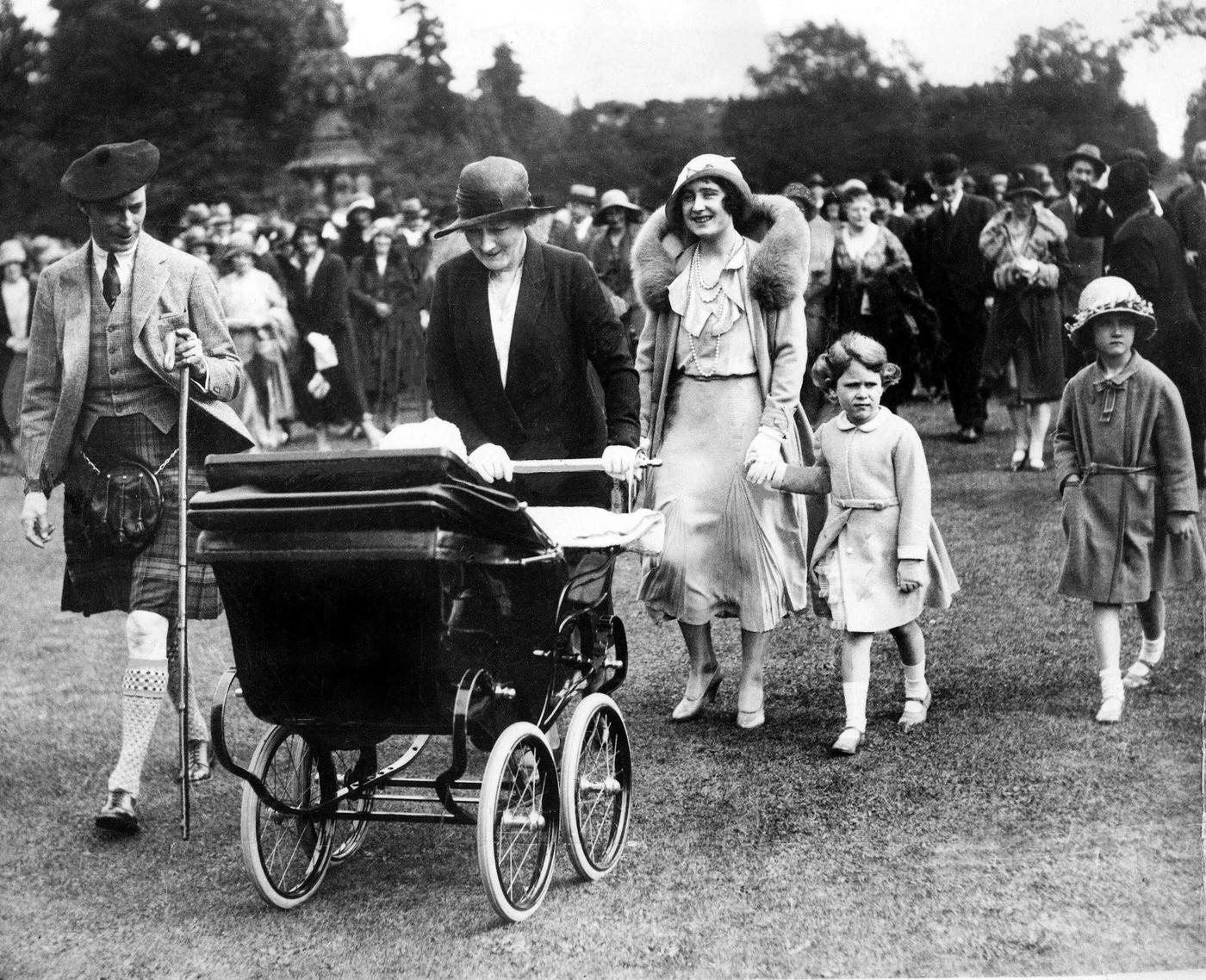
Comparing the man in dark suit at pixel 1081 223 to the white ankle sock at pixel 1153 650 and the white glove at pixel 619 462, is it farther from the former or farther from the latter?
the white glove at pixel 619 462

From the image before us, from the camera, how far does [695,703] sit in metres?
5.59

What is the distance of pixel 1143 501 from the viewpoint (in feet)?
16.8

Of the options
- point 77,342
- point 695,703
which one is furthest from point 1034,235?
point 77,342

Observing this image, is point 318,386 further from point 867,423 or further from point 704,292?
point 867,423

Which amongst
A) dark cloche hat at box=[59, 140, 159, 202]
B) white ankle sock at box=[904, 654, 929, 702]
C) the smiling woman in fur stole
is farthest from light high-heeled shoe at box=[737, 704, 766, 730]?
dark cloche hat at box=[59, 140, 159, 202]

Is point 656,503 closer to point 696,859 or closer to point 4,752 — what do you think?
point 696,859

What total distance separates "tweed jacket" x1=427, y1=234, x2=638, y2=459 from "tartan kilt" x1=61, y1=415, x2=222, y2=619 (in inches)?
38.1

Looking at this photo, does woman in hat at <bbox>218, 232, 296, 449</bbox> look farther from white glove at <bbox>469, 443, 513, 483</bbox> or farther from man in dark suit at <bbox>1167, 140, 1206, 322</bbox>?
man in dark suit at <bbox>1167, 140, 1206, 322</bbox>

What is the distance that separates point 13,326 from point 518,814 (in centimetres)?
488

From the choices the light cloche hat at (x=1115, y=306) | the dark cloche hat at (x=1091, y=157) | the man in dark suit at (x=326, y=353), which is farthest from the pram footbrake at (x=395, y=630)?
the man in dark suit at (x=326, y=353)

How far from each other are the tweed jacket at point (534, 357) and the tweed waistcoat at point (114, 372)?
0.96 m

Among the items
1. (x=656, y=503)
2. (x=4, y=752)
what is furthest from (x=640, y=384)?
(x=4, y=752)

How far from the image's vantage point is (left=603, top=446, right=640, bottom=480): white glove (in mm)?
4406

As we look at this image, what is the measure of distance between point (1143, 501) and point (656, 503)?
176 centimetres
